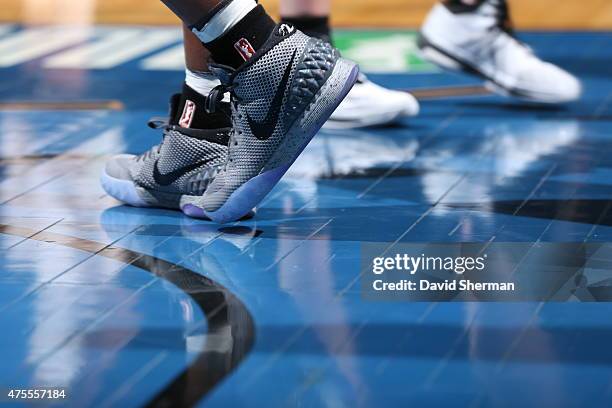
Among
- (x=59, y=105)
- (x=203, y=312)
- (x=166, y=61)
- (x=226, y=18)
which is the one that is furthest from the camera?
(x=166, y=61)

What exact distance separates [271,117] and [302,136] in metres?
0.06

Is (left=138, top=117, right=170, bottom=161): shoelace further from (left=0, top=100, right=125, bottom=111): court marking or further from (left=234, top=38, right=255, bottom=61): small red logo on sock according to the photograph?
(left=0, top=100, right=125, bottom=111): court marking

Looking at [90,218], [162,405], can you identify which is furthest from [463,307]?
[90,218]

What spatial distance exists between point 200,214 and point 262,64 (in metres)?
0.32

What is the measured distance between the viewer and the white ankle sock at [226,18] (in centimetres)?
189

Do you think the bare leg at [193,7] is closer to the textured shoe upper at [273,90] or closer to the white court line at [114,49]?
the textured shoe upper at [273,90]

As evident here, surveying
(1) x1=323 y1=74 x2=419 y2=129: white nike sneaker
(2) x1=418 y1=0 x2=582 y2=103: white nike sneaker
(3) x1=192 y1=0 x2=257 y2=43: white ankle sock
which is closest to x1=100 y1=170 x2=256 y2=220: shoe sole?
(3) x1=192 y1=0 x2=257 y2=43: white ankle sock

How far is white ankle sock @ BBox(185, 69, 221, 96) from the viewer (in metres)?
2.11

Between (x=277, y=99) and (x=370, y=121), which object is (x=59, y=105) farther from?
(x=277, y=99)

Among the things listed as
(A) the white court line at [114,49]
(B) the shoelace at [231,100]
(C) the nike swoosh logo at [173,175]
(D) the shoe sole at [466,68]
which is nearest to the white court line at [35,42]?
(A) the white court line at [114,49]

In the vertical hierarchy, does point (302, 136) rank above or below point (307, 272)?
above

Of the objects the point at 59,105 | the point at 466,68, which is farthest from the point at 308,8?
the point at 59,105

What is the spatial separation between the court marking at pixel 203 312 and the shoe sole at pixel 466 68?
157cm

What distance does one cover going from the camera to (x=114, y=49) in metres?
4.04
